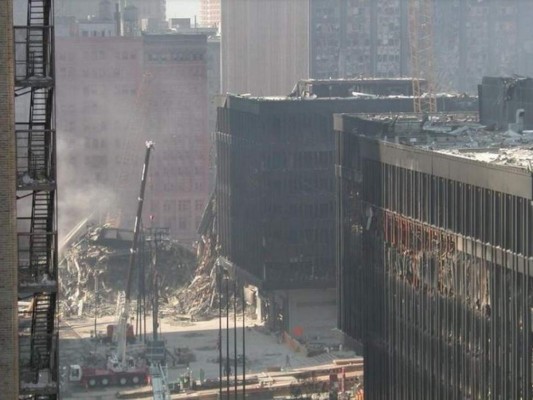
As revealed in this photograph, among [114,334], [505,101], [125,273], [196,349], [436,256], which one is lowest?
[196,349]

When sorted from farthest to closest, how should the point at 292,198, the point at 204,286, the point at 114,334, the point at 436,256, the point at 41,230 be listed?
1. the point at 204,286
2. the point at 292,198
3. the point at 114,334
4. the point at 436,256
5. the point at 41,230

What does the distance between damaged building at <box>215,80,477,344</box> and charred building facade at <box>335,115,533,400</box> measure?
3095 centimetres

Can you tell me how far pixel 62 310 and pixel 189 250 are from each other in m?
22.3

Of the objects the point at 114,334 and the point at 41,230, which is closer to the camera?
the point at 41,230

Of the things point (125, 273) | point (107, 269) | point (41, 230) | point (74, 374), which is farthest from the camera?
point (125, 273)

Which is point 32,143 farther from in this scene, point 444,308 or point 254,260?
point 254,260

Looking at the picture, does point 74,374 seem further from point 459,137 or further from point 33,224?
point 33,224

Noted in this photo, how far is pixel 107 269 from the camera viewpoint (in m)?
158

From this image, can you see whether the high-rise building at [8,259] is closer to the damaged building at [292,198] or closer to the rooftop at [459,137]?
the rooftop at [459,137]

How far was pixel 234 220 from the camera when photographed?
145875mm

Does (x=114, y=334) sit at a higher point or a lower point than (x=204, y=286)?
lower

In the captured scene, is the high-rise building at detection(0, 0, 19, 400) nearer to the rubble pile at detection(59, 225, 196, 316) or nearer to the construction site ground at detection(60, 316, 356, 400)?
the construction site ground at detection(60, 316, 356, 400)

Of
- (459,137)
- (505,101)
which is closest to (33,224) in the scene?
(459,137)

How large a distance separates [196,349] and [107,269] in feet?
111
